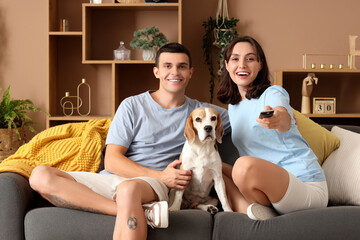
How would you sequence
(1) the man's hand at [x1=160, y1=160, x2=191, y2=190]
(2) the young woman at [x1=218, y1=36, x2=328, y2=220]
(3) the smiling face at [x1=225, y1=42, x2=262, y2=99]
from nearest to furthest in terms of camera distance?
1. (2) the young woman at [x1=218, y1=36, x2=328, y2=220]
2. (1) the man's hand at [x1=160, y1=160, x2=191, y2=190]
3. (3) the smiling face at [x1=225, y1=42, x2=262, y2=99]

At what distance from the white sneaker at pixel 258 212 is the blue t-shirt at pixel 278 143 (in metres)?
0.23

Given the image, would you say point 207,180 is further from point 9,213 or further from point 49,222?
point 9,213

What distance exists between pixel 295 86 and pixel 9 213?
9.15 ft

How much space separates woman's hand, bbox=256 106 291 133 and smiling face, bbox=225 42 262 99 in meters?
0.32

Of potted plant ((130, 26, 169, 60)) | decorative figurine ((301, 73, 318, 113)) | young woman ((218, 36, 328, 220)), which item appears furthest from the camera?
decorative figurine ((301, 73, 318, 113))

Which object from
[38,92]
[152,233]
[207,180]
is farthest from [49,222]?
[38,92]

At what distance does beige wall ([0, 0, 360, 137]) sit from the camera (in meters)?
3.85

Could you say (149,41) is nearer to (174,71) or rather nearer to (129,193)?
(174,71)

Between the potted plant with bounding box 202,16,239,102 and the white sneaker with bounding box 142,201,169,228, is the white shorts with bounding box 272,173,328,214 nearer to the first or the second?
the white sneaker with bounding box 142,201,169,228

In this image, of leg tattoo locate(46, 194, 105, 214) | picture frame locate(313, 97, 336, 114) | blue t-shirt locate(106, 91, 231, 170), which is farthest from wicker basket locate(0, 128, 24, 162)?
picture frame locate(313, 97, 336, 114)

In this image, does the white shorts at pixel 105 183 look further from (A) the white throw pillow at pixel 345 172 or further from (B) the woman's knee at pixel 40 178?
(A) the white throw pillow at pixel 345 172

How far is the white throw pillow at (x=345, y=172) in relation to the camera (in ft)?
7.14

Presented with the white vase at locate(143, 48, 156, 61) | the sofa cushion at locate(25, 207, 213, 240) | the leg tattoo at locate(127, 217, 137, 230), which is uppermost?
the white vase at locate(143, 48, 156, 61)

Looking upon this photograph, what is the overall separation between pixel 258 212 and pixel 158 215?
443mm
